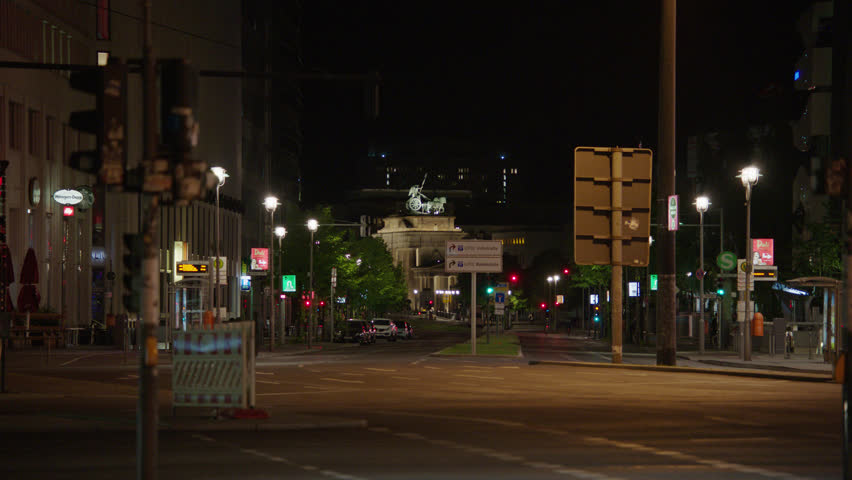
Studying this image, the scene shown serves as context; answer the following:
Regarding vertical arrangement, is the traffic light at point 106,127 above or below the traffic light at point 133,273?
above

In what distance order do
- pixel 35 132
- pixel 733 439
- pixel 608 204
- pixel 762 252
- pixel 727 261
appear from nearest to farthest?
pixel 733 439
pixel 608 204
pixel 762 252
pixel 727 261
pixel 35 132

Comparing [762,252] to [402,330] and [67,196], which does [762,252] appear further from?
[402,330]

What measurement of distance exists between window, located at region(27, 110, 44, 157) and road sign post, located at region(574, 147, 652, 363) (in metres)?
31.6

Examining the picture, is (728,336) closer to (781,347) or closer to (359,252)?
(781,347)

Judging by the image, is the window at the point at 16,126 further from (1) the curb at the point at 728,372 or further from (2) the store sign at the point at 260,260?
(1) the curb at the point at 728,372

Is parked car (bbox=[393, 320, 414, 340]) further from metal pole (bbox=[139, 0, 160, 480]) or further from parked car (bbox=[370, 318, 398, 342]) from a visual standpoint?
metal pole (bbox=[139, 0, 160, 480])

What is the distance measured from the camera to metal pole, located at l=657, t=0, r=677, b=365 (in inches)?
1357

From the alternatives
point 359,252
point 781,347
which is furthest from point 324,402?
point 359,252

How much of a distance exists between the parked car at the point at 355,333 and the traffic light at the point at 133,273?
60.0 metres

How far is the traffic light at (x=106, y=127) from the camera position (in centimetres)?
1087

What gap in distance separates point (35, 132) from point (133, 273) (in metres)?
47.6

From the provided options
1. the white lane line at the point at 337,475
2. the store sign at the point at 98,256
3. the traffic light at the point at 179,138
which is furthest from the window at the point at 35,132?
the traffic light at the point at 179,138

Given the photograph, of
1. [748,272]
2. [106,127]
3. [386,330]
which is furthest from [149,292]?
[386,330]

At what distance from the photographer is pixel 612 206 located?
115 ft
